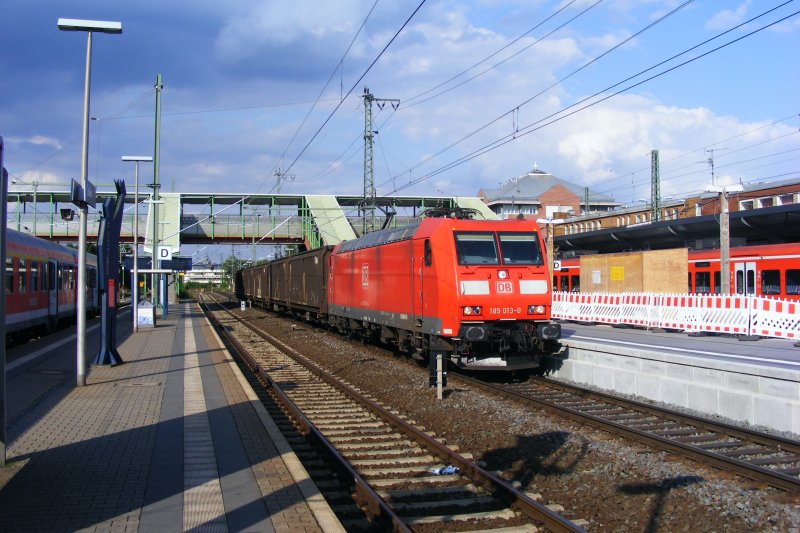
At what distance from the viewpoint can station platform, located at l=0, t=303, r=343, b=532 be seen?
220 inches

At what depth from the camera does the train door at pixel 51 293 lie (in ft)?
75.8

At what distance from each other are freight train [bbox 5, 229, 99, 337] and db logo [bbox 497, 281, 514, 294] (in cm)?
1129

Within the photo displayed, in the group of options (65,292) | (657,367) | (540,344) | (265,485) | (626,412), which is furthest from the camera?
(65,292)

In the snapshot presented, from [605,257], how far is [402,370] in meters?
14.5

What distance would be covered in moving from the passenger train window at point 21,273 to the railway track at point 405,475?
1071 centimetres

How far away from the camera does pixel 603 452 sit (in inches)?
330

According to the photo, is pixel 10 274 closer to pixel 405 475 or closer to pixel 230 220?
pixel 405 475

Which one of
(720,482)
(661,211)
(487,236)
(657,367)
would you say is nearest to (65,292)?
(487,236)

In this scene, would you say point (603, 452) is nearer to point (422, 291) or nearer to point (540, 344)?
point (540, 344)

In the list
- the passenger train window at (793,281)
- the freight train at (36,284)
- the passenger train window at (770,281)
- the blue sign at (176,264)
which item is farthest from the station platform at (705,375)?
the blue sign at (176,264)

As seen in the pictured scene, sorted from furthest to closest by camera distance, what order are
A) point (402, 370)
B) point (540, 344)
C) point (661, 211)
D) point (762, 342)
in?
point (661, 211)
point (762, 342)
point (402, 370)
point (540, 344)

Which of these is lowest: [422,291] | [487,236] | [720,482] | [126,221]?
[720,482]

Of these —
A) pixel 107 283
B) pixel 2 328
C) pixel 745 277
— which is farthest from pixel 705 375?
pixel 745 277

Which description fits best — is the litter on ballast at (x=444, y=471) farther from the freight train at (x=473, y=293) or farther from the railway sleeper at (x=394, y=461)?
the freight train at (x=473, y=293)
